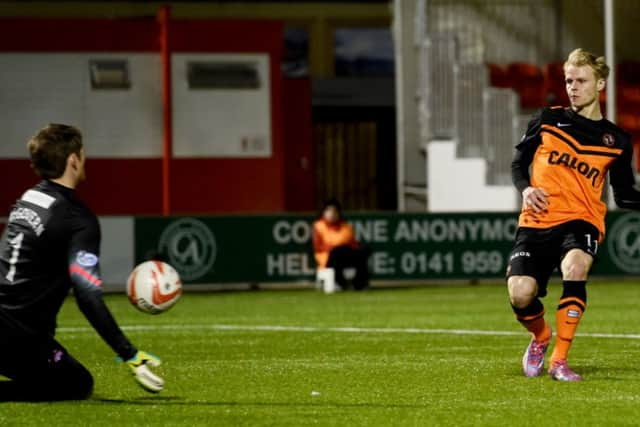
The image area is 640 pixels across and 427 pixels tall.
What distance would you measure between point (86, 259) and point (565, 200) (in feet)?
11.1

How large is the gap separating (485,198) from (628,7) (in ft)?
17.2

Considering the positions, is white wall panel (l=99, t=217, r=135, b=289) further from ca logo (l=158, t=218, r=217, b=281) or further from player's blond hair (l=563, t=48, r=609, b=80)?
player's blond hair (l=563, t=48, r=609, b=80)

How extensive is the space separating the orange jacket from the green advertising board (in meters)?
0.49

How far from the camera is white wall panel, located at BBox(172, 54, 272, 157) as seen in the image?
2862 cm

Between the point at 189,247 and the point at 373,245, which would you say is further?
the point at 373,245

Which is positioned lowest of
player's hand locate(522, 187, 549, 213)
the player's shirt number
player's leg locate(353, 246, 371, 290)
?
player's leg locate(353, 246, 371, 290)

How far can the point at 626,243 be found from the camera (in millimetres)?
23766

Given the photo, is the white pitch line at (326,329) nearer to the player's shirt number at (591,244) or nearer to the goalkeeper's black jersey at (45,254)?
the player's shirt number at (591,244)

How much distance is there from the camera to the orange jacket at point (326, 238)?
76.4ft

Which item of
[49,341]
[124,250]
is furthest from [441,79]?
[49,341]

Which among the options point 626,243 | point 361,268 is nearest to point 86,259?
point 361,268

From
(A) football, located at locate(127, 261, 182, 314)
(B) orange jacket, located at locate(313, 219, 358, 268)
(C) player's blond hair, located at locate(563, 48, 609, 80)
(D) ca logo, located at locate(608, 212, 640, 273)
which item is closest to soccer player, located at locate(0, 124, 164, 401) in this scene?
(A) football, located at locate(127, 261, 182, 314)

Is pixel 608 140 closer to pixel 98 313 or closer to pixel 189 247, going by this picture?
pixel 98 313

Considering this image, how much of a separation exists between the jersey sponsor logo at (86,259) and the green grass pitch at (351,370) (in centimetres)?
82
